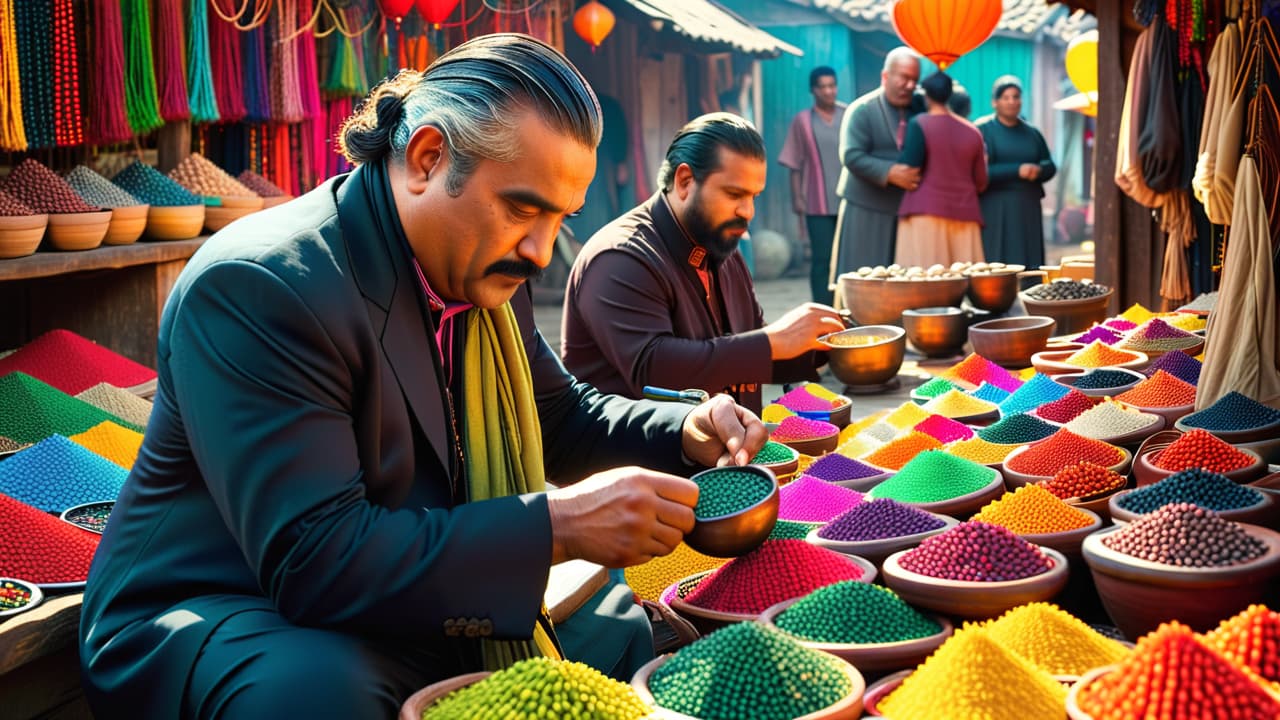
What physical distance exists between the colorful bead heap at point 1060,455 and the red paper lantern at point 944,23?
4.99 m

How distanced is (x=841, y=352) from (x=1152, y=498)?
2.63 m

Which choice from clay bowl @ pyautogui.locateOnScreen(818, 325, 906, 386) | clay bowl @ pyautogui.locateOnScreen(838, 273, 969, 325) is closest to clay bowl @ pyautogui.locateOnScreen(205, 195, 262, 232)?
clay bowl @ pyautogui.locateOnScreen(818, 325, 906, 386)

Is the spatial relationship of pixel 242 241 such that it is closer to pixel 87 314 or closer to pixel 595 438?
pixel 595 438

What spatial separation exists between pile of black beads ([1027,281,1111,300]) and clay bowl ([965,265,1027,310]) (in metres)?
0.22

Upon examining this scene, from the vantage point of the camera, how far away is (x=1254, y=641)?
4.27 feet

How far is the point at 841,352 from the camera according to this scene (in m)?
4.40

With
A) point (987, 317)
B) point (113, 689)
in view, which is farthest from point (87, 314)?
point (987, 317)

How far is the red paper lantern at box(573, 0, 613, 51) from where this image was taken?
349 inches

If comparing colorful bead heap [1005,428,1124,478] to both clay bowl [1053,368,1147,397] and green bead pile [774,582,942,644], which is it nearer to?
green bead pile [774,582,942,644]

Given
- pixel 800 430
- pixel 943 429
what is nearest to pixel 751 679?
pixel 943 429

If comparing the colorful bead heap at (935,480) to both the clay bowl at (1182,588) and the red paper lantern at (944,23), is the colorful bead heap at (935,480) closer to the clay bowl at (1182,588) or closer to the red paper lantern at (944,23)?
the clay bowl at (1182,588)

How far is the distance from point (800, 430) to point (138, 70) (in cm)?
237

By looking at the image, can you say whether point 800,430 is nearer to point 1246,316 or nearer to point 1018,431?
point 1018,431

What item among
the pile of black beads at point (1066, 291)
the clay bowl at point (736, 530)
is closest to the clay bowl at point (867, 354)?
the pile of black beads at point (1066, 291)
